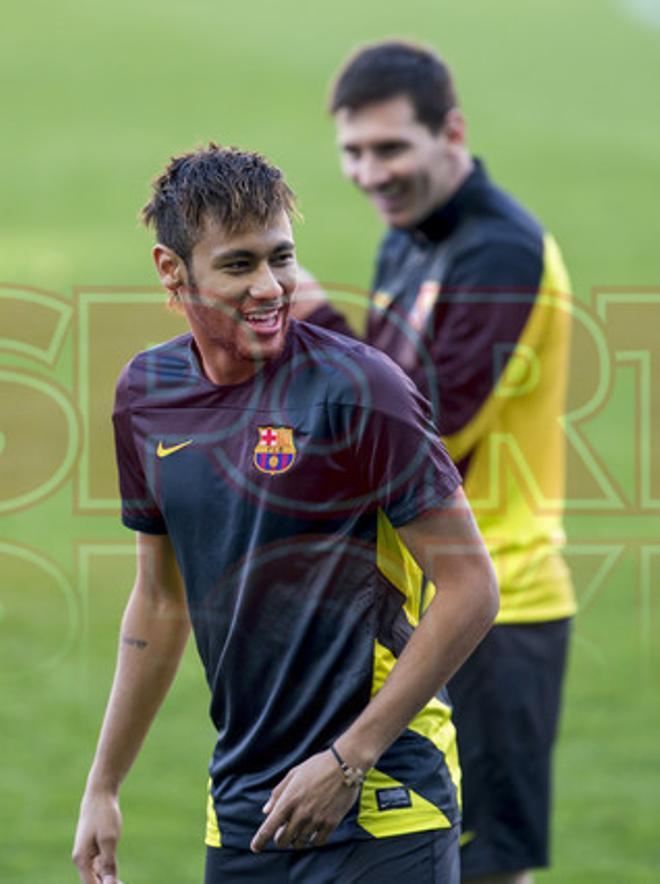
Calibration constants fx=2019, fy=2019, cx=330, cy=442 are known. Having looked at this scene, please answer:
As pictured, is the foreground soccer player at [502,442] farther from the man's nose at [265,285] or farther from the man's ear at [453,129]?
the man's nose at [265,285]

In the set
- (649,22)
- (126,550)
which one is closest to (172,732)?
(126,550)

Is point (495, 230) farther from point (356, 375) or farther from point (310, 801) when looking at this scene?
point (310, 801)

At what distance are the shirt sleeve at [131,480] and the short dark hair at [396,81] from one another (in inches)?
81.6

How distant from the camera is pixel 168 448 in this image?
329 cm

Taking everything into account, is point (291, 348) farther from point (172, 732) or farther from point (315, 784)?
point (172, 732)

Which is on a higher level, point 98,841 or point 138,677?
point 138,677

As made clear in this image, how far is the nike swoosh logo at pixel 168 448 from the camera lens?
3.27 meters

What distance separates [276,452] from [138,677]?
22.7 inches

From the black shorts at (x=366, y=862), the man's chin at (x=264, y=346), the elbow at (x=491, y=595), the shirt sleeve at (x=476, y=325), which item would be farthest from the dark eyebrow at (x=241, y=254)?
the shirt sleeve at (x=476, y=325)

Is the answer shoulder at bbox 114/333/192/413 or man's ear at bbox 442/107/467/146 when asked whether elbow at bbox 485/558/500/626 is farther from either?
man's ear at bbox 442/107/467/146

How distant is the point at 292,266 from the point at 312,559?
1.54 ft

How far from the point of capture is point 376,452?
10.2ft

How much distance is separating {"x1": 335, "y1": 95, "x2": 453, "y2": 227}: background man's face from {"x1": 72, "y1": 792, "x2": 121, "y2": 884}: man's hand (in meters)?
2.03

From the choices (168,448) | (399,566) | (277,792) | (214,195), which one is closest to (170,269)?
(214,195)
